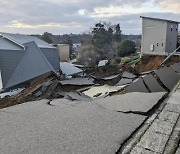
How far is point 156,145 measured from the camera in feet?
9.41

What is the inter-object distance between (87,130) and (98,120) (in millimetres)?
513

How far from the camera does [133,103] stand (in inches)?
192

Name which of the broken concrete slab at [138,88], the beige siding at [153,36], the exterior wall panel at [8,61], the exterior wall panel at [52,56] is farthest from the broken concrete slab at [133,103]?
the beige siding at [153,36]

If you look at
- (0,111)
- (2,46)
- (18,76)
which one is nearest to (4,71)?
(18,76)

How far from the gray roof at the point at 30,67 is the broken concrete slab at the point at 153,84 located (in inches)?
525

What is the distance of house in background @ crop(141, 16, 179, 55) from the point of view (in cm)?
2660

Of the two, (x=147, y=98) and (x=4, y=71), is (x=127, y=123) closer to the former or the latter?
(x=147, y=98)

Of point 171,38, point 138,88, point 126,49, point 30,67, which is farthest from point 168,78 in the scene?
point 126,49

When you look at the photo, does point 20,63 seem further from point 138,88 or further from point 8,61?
point 138,88

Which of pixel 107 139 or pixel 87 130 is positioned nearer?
pixel 107 139

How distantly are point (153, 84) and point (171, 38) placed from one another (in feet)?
76.6

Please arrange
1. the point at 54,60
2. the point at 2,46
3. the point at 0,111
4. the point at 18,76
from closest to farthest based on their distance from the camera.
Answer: the point at 0,111
the point at 18,76
the point at 2,46
the point at 54,60

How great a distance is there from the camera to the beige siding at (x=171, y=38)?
88.7ft

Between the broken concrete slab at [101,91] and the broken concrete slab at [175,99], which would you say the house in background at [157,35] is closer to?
the broken concrete slab at [101,91]
